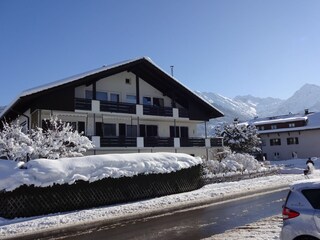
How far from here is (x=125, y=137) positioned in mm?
31047

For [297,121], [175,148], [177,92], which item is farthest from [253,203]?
[297,121]

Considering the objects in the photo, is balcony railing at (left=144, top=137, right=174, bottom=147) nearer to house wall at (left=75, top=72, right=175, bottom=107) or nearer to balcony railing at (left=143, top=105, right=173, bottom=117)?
balcony railing at (left=143, top=105, right=173, bottom=117)

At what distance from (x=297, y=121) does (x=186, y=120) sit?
30080 millimetres

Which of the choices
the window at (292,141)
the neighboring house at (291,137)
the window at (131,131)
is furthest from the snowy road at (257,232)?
the window at (292,141)

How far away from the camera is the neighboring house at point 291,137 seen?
58.4 metres

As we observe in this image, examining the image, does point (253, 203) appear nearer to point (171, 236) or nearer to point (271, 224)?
point (271, 224)

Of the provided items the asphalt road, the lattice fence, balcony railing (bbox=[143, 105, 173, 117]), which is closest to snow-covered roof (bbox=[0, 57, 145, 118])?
balcony railing (bbox=[143, 105, 173, 117])

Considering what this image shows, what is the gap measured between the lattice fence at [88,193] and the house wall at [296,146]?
4285 centimetres

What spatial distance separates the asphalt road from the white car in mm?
3939

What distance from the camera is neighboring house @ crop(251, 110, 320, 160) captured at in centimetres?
5838

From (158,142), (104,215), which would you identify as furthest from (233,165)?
(104,215)

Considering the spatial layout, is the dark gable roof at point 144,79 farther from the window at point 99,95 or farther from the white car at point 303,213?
the white car at point 303,213

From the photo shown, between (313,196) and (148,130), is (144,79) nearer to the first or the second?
(148,130)

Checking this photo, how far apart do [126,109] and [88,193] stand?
1555 centimetres
